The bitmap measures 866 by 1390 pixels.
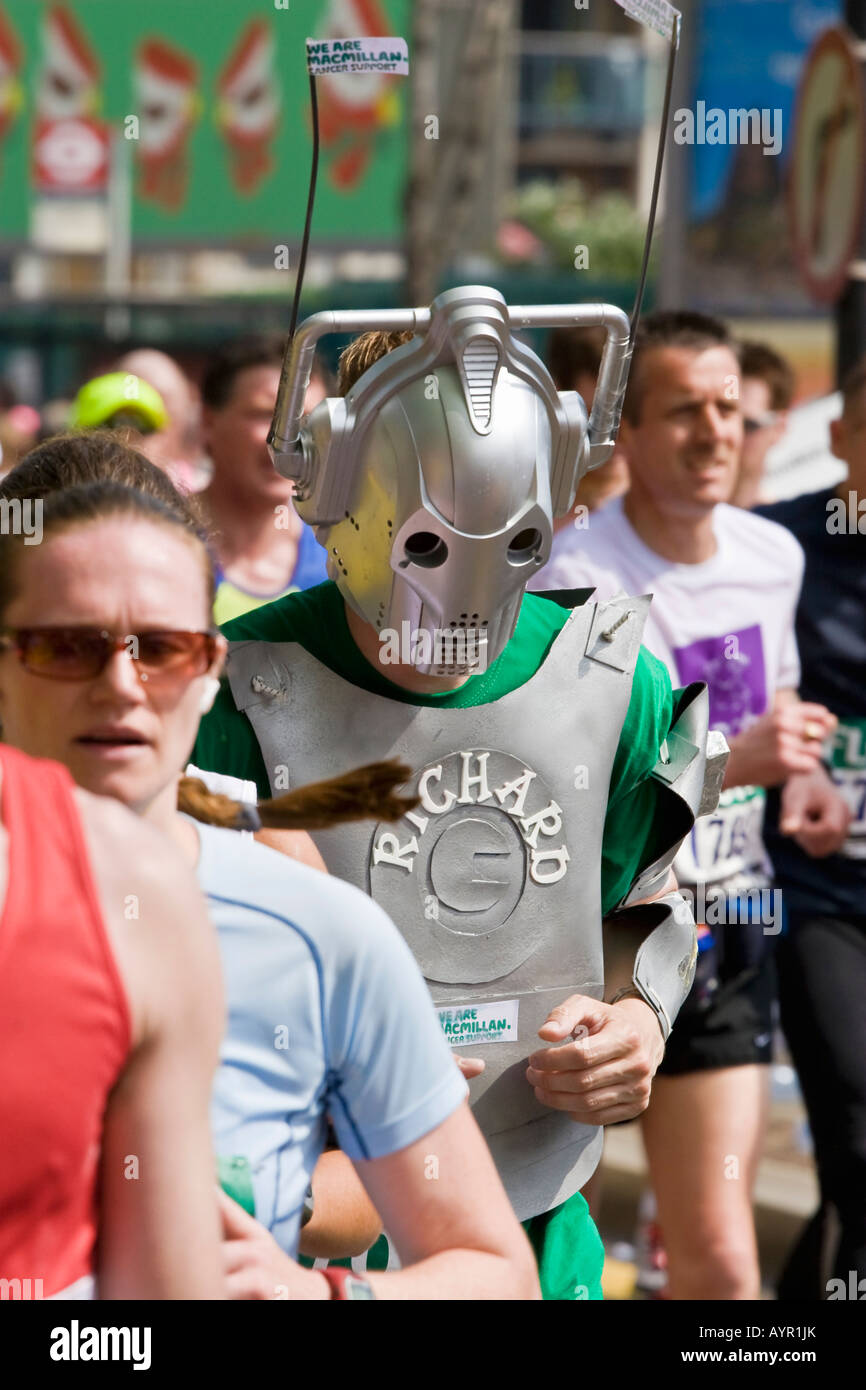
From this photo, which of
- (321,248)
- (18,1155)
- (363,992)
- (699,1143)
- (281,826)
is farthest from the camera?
(321,248)

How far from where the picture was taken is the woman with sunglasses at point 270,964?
1734 millimetres

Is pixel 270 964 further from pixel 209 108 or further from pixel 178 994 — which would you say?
pixel 209 108

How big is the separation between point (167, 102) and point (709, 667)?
1686cm

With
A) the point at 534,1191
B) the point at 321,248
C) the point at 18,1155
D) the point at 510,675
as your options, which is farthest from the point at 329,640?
the point at 321,248

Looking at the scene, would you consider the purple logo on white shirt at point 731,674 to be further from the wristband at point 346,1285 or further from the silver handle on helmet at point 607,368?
the wristband at point 346,1285

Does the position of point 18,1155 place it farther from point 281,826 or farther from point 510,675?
point 510,675

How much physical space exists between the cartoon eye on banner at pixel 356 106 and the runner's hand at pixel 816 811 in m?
14.5

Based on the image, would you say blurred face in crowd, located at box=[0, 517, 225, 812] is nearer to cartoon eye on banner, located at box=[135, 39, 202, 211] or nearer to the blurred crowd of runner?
the blurred crowd of runner

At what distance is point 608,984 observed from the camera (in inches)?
109

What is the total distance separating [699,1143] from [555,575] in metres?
1.20

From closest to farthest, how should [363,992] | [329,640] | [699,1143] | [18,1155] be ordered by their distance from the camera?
[18,1155]
[363,992]
[329,640]
[699,1143]

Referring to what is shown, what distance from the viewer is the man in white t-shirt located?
4125 mm

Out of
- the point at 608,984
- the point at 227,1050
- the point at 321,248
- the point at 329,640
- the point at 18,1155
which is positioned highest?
the point at 321,248

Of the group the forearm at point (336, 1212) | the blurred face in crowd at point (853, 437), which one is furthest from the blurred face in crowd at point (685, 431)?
the forearm at point (336, 1212)
